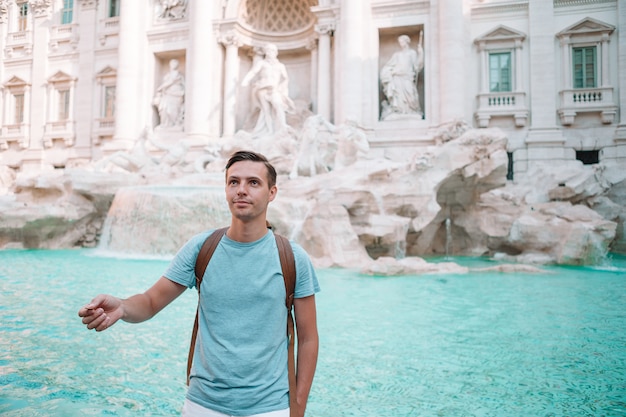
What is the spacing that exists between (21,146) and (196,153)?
975 centimetres

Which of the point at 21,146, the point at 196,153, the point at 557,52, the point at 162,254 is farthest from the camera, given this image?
the point at 21,146

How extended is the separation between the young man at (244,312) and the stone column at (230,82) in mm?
14092

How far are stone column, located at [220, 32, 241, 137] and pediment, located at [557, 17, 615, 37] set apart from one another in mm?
10686

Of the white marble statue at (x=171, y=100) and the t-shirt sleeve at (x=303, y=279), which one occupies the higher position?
the white marble statue at (x=171, y=100)

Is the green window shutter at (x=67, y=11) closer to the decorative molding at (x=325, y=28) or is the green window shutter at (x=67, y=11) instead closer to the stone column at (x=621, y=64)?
the decorative molding at (x=325, y=28)

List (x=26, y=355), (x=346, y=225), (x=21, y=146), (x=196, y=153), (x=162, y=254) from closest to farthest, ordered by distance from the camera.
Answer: (x=26, y=355) < (x=346, y=225) < (x=162, y=254) < (x=196, y=153) < (x=21, y=146)

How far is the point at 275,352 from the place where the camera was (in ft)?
3.84

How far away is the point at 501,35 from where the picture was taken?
13289 mm

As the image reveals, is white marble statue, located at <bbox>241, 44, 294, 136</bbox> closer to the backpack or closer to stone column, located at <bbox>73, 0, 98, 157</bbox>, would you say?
stone column, located at <bbox>73, 0, 98, 157</bbox>

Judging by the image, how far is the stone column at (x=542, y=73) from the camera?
42.1 ft

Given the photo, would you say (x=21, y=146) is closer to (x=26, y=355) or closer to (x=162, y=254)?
(x=162, y=254)

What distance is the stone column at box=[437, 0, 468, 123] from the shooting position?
41.8 feet

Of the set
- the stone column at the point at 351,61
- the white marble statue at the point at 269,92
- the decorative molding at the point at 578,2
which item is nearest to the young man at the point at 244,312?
the stone column at the point at 351,61

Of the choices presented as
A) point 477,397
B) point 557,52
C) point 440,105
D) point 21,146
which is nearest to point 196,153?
point 440,105
